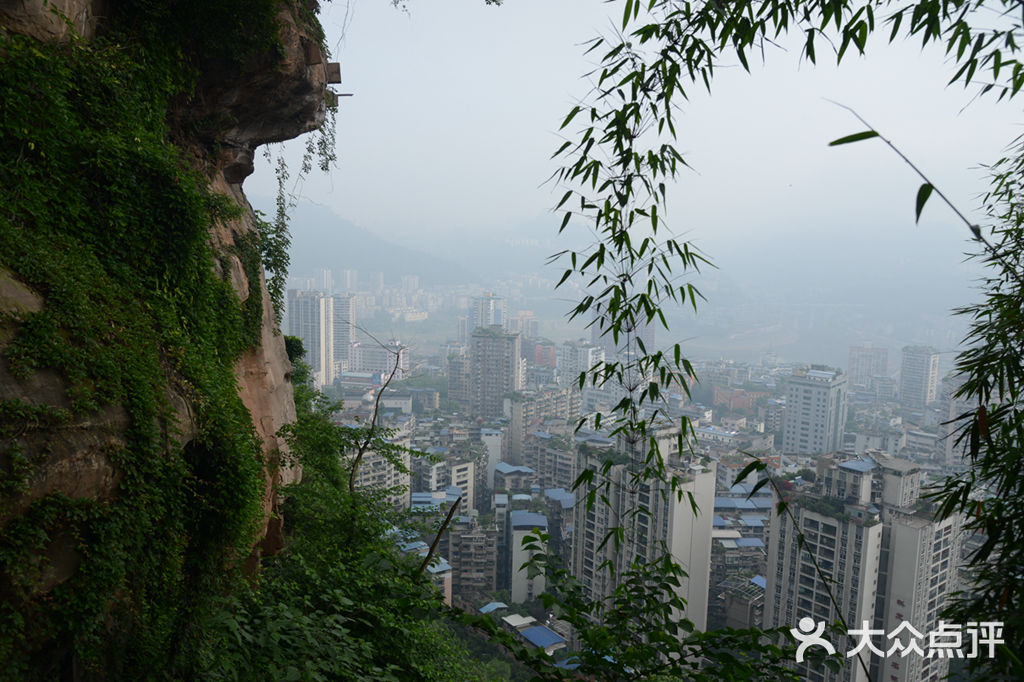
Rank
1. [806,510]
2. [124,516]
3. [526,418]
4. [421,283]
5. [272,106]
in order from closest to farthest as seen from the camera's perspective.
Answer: [124,516] < [272,106] < [806,510] < [526,418] < [421,283]

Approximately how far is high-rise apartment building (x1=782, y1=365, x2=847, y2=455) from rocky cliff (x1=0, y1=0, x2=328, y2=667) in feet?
75.5

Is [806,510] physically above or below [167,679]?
below

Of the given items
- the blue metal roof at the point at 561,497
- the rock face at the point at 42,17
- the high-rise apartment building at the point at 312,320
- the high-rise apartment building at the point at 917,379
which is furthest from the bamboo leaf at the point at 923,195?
the high-rise apartment building at the point at 917,379

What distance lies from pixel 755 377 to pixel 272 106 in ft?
107

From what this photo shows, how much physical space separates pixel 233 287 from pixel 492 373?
22996 millimetres

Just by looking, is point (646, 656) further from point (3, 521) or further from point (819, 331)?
point (819, 331)

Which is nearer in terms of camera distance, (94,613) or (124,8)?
(94,613)

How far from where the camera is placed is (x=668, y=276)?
1.44m

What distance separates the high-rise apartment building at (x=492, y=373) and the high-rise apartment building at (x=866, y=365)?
1638cm

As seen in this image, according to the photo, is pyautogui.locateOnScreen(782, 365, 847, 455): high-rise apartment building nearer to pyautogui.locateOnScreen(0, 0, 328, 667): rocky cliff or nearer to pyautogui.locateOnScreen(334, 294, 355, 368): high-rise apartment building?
pyautogui.locateOnScreen(334, 294, 355, 368): high-rise apartment building

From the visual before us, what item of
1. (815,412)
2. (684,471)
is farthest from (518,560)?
(815,412)

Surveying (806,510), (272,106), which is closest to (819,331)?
(806,510)

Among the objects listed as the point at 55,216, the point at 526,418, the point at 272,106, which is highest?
the point at 272,106

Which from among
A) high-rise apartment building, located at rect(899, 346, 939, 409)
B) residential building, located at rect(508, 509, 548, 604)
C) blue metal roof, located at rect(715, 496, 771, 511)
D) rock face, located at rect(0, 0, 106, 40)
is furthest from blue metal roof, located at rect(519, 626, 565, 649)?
high-rise apartment building, located at rect(899, 346, 939, 409)
